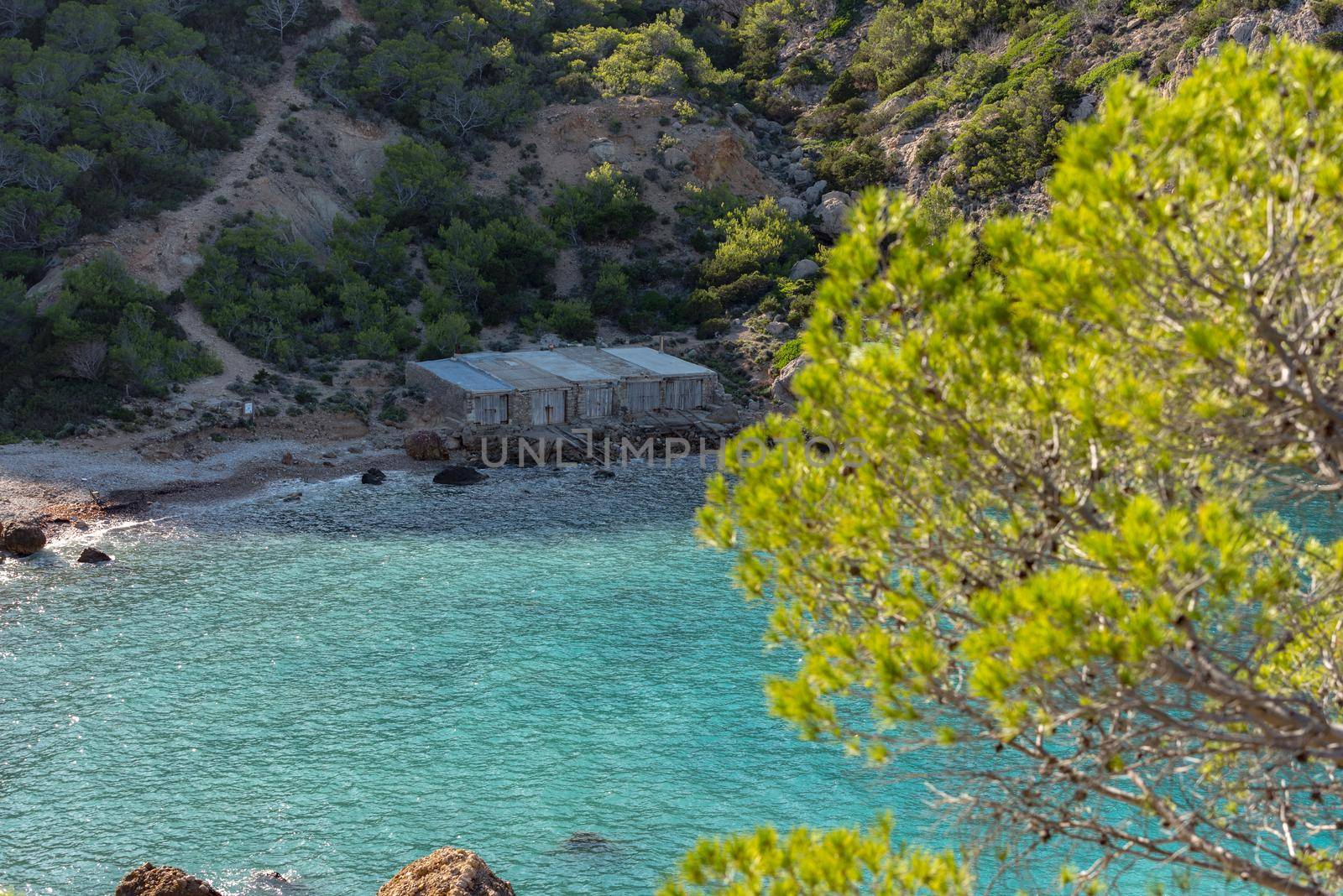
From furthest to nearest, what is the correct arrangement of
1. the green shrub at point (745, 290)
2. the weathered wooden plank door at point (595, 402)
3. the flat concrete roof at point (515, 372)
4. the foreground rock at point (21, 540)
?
the green shrub at point (745, 290)
the weathered wooden plank door at point (595, 402)
the flat concrete roof at point (515, 372)
the foreground rock at point (21, 540)

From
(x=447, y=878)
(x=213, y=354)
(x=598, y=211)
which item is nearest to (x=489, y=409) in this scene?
(x=213, y=354)

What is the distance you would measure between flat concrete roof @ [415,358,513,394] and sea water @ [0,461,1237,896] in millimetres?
9222

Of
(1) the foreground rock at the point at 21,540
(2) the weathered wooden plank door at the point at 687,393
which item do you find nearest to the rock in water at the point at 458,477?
(2) the weathered wooden plank door at the point at 687,393

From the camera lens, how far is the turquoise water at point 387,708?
20062 mm

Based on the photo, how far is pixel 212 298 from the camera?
5266 cm

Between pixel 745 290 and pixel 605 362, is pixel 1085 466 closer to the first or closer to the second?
pixel 605 362

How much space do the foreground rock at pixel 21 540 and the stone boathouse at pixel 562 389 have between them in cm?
1719

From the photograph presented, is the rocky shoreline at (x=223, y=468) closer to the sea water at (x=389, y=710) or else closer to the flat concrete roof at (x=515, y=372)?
the sea water at (x=389, y=710)

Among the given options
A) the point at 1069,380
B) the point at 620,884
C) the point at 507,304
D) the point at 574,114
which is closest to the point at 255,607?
the point at 620,884

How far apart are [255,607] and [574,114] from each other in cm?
5233

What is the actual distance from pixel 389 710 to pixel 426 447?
70.8 feet

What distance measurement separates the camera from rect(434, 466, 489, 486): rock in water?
1709 inches

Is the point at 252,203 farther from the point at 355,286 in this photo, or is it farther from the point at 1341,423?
the point at 1341,423

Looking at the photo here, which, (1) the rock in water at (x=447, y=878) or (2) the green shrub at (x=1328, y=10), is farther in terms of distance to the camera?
(2) the green shrub at (x=1328, y=10)
